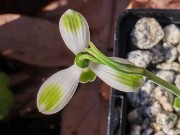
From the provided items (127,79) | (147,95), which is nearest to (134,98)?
(147,95)

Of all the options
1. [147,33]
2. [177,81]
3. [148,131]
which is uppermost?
[147,33]

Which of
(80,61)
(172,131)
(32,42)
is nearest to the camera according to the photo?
(80,61)

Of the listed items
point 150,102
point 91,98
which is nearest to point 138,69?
point 150,102

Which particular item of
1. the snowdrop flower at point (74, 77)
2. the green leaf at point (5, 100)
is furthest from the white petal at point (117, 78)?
the green leaf at point (5, 100)

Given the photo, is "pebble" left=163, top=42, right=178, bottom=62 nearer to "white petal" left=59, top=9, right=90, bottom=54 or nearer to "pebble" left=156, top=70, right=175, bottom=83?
"pebble" left=156, top=70, right=175, bottom=83

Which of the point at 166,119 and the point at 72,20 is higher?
the point at 72,20

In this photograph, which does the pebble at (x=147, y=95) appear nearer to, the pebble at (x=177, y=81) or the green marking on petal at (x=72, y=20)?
the pebble at (x=177, y=81)

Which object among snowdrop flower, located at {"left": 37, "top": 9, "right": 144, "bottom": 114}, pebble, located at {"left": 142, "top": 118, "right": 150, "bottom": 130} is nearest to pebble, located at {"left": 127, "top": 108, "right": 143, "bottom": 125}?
pebble, located at {"left": 142, "top": 118, "right": 150, "bottom": 130}

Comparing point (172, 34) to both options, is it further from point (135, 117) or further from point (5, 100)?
point (5, 100)
